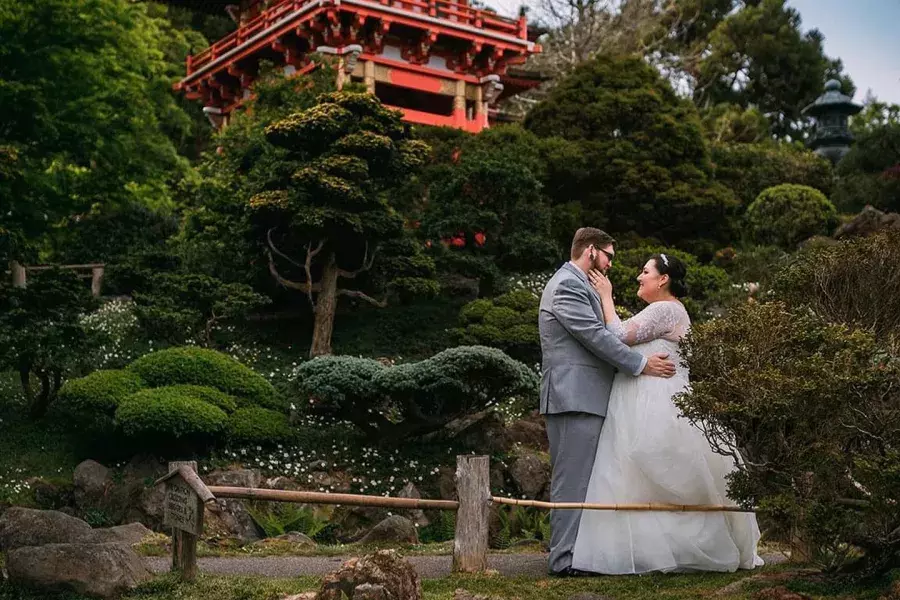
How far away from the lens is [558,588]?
22.8 feet

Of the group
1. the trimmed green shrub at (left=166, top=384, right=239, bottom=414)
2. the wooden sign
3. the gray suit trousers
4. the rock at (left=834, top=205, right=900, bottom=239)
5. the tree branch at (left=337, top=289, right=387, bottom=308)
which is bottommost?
the wooden sign

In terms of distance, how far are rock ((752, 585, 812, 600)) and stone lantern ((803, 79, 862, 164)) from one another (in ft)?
86.5

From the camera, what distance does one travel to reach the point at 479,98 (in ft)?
83.3

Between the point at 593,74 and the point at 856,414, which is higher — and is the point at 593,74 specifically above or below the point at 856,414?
above

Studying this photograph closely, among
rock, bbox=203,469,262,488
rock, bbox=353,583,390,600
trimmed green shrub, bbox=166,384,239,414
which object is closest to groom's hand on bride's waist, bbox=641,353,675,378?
rock, bbox=353,583,390,600

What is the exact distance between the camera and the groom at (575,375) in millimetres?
7547

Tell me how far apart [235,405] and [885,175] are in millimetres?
15953

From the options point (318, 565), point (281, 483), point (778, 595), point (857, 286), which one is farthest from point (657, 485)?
point (281, 483)

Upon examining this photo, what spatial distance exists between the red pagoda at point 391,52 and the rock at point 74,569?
1655cm

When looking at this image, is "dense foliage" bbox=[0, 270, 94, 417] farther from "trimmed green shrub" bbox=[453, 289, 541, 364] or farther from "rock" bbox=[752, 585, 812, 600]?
"rock" bbox=[752, 585, 812, 600]

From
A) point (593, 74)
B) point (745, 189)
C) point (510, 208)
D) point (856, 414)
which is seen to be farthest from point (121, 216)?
point (856, 414)

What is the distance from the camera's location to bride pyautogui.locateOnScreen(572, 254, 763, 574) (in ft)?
24.0

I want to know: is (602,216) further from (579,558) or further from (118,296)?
(579,558)

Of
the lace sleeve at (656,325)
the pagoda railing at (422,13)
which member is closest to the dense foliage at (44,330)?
the lace sleeve at (656,325)
